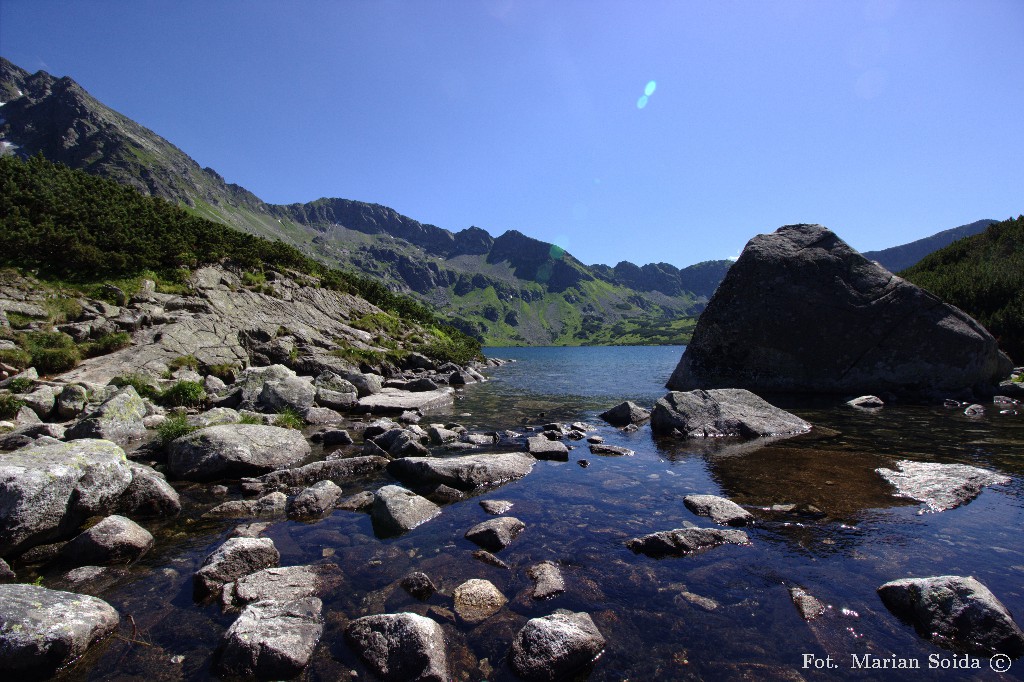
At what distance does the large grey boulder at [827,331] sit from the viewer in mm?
28719

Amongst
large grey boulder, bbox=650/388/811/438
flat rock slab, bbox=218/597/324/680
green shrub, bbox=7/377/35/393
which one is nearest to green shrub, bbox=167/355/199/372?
green shrub, bbox=7/377/35/393

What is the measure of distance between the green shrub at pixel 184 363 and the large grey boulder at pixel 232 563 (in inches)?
845

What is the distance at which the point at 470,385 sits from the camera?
142ft

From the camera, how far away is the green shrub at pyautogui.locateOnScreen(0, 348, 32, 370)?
736 inches

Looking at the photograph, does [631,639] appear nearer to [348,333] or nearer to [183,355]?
[183,355]

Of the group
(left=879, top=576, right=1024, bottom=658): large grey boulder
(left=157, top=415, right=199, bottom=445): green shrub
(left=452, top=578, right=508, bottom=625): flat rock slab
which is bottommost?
(left=452, top=578, right=508, bottom=625): flat rock slab

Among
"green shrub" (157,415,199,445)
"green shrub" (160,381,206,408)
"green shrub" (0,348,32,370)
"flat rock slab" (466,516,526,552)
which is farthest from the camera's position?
"green shrub" (160,381,206,408)

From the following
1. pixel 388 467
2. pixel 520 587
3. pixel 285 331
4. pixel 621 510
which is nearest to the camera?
pixel 520 587

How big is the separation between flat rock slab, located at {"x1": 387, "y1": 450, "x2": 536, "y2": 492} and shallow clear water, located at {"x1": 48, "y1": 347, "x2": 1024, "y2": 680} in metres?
0.61

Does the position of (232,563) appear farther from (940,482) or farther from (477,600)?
(940,482)

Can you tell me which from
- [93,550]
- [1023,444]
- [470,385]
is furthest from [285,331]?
[1023,444]

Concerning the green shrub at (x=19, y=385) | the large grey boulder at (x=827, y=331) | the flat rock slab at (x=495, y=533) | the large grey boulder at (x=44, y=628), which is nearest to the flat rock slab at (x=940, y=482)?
the flat rock slab at (x=495, y=533)

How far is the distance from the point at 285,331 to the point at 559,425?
1024 inches

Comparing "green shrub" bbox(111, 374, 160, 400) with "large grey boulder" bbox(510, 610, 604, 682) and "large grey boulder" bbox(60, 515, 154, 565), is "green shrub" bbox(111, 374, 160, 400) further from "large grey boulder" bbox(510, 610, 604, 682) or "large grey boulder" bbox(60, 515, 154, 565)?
"large grey boulder" bbox(510, 610, 604, 682)
